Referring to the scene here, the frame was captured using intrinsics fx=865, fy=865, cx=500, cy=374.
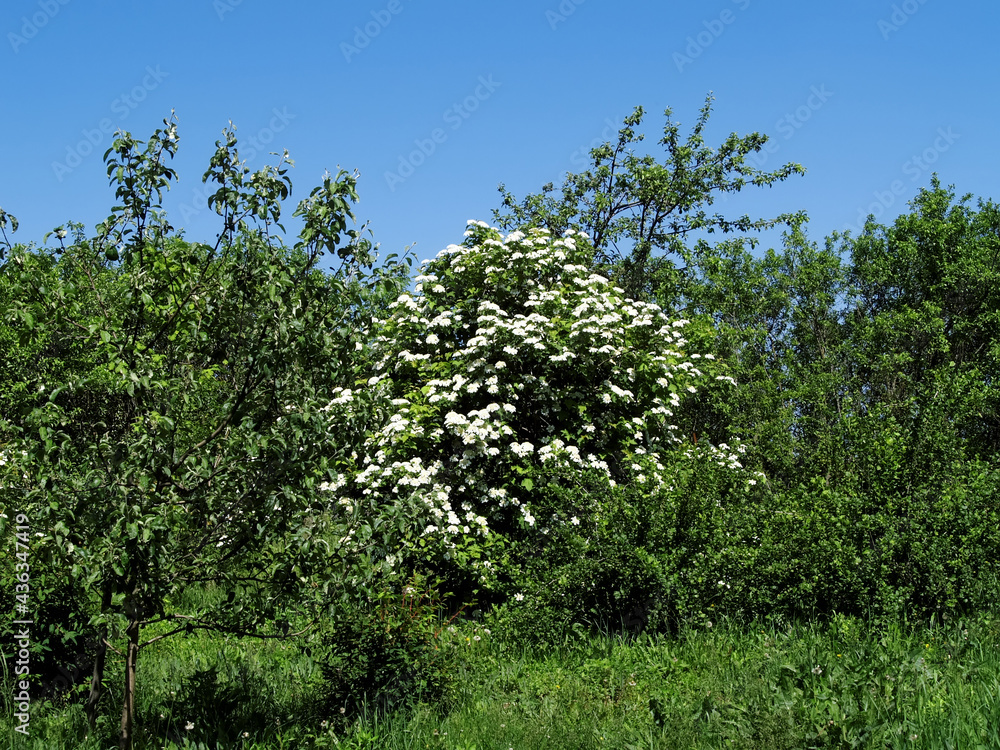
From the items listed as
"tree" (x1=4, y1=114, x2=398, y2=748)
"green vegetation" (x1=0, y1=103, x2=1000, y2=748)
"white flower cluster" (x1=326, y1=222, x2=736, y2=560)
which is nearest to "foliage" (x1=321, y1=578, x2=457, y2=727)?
"green vegetation" (x1=0, y1=103, x2=1000, y2=748)

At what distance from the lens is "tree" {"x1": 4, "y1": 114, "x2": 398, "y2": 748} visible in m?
4.36

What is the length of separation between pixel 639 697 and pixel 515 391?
492 cm

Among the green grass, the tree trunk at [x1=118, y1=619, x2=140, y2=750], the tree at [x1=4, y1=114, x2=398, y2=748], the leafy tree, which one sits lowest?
the green grass

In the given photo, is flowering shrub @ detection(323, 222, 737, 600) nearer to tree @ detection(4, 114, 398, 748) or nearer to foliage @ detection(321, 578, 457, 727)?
foliage @ detection(321, 578, 457, 727)

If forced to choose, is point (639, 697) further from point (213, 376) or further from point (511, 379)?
point (511, 379)

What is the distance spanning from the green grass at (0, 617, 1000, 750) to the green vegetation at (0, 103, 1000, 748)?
30mm

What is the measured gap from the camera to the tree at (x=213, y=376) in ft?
14.3

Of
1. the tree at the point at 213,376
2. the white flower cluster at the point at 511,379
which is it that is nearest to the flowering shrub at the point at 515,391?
the white flower cluster at the point at 511,379

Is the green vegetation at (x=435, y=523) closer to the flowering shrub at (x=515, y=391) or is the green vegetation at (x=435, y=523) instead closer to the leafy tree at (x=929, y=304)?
the flowering shrub at (x=515, y=391)

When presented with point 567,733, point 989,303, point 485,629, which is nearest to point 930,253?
point 989,303

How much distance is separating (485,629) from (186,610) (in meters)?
3.30

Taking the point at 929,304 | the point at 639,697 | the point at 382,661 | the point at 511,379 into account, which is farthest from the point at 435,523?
the point at 929,304

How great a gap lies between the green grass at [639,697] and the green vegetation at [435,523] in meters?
0.03

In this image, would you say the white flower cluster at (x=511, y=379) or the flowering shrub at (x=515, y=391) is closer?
the flowering shrub at (x=515, y=391)
